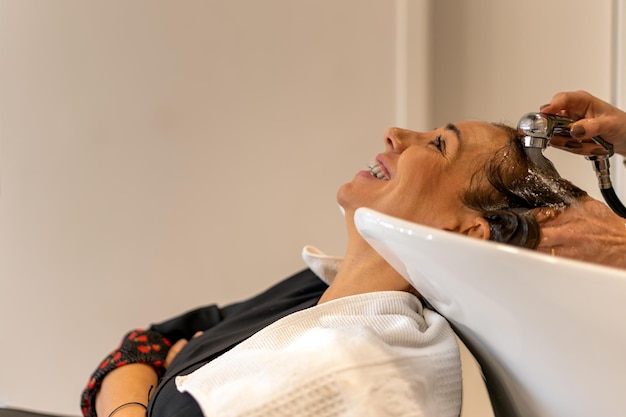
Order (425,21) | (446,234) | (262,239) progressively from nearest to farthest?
(446,234) → (425,21) → (262,239)

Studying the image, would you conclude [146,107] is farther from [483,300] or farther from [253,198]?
[483,300]

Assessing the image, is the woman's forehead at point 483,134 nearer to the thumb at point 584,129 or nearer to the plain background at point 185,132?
the thumb at point 584,129

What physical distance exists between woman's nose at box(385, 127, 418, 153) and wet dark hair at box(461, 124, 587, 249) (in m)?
0.14

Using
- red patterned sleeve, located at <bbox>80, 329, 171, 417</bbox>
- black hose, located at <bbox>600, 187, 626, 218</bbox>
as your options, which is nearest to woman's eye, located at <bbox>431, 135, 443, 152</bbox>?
black hose, located at <bbox>600, 187, 626, 218</bbox>

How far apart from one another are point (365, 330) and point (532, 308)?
20 centimetres

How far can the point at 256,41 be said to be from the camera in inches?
57.4

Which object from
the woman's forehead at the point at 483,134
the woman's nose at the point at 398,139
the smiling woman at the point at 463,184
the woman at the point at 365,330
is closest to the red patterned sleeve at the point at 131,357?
the woman at the point at 365,330

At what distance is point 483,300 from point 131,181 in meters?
1.18

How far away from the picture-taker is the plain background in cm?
143

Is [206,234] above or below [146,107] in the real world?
below

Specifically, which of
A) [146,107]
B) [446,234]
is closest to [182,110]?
[146,107]

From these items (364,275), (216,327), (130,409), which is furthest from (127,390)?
(364,275)

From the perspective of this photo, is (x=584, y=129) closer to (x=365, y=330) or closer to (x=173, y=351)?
(x=365, y=330)

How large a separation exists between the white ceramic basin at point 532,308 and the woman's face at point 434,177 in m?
0.22
